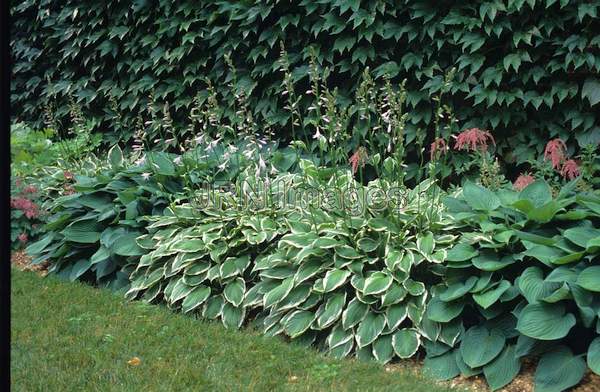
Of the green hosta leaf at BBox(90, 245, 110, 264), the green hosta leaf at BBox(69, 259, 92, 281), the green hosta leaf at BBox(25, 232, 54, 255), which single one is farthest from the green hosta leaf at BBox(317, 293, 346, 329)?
the green hosta leaf at BBox(25, 232, 54, 255)

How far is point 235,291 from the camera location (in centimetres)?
402

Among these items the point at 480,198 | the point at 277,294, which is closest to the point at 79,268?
the point at 277,294

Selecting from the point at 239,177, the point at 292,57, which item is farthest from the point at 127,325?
the point at 292,57

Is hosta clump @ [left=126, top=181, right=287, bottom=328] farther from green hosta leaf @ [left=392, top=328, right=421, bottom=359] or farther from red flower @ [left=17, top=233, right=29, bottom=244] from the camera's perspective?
red flower @ [left=17, top=233, right=29, bottom=244]

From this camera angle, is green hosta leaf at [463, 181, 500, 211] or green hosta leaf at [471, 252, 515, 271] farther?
green hosta leaf at [463, 181, 500, 211]

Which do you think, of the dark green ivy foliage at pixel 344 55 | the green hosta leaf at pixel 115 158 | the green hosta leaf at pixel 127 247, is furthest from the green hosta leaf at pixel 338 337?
the green hosta leaf at pixel 115 158

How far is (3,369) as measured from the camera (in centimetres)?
85

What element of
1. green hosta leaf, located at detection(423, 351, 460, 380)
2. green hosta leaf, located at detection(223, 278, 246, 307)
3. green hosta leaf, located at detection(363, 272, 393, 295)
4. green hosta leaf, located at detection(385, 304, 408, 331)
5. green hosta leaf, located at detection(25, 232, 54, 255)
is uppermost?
green hosta leaf, located at detection(363, 272, 393, 295)

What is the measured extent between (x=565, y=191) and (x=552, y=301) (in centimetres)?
85

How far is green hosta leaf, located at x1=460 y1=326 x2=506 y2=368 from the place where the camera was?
3.19 m

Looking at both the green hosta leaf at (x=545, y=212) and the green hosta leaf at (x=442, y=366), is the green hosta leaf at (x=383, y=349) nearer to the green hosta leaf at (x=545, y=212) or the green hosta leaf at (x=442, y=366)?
the green hosta leaf at (x=442, y=366)

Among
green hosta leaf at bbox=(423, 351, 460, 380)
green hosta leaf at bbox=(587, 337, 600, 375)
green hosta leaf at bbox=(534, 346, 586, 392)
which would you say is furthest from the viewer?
green hosta leaf at bbox=(423, 351, 460, 380)

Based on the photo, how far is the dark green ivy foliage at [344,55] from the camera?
4746 mm

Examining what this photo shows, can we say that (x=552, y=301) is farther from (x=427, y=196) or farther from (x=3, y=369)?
(x=3, y=369)
